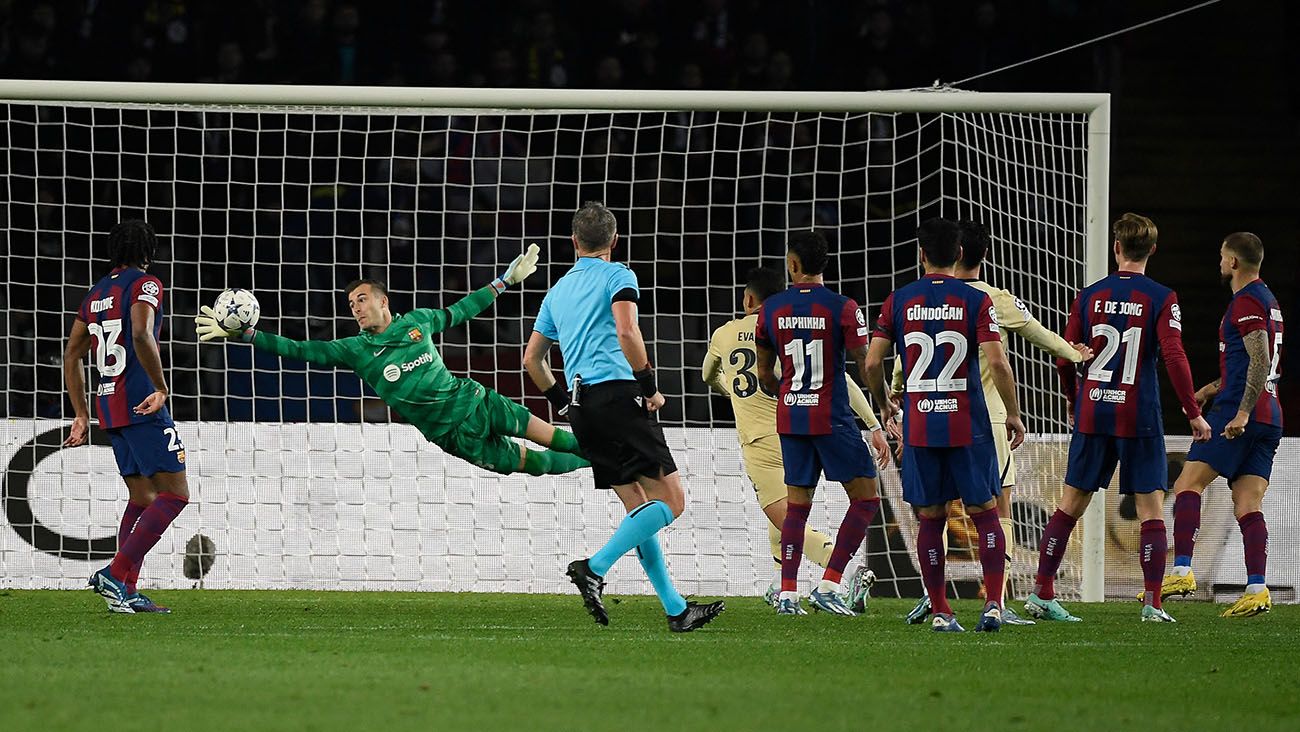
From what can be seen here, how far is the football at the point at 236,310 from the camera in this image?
27.9ft

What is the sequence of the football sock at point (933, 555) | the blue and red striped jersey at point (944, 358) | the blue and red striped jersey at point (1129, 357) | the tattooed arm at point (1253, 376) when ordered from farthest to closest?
1. the tattooed arm at point (1253, 376)
2. the blue and red striped jersey at point (1129, 357)
3. the football sock at point (933, 555)
4. the blue and red striped jersey at point (944, 358)

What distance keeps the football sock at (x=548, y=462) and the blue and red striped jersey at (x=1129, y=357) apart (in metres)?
3.10

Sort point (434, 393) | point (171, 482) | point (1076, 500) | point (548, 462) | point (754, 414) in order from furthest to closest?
point (548, 462)
point (434, 393)
point (754, 414)
point (171, 482)
point (1076, 500)

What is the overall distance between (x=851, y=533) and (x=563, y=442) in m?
2.17

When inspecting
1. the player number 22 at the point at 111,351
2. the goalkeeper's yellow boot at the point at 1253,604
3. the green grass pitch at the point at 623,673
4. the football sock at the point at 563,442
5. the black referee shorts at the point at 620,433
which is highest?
the player number 22 at the point at 111,351

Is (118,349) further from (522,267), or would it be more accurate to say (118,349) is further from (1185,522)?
(1185,522)

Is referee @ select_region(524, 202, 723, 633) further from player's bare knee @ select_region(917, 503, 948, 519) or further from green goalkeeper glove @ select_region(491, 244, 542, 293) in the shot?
green goalkeeper glove @ select_region(491, 244, 542, 293)

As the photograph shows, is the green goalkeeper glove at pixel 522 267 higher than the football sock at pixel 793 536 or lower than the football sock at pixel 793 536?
higher

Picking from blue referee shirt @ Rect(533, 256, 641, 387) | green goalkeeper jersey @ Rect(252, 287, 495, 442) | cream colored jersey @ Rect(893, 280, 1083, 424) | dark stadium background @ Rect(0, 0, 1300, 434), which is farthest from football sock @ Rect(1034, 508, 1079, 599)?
dark stadium background @ Rect(0, 0, 1300, 434)

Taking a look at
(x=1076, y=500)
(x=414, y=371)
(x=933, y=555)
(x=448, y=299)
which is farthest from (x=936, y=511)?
(x=448, y=299)

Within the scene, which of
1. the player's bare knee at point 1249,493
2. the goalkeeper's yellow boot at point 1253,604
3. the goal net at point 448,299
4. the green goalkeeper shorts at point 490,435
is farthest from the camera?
the goal net at point 448,299

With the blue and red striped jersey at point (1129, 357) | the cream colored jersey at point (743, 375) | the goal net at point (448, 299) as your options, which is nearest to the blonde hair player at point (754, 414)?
the cream colored jersey at point (743, 375)

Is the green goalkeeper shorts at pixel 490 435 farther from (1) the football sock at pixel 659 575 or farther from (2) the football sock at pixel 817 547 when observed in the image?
(1) the football sock at pixel 659 575

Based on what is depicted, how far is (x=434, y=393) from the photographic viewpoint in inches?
372
